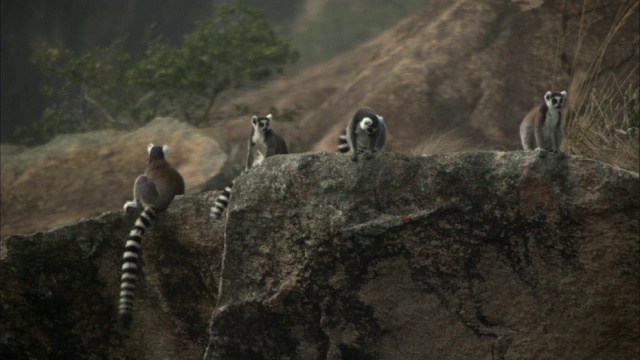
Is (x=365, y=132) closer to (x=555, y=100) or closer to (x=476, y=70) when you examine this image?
(x=555, y=100)

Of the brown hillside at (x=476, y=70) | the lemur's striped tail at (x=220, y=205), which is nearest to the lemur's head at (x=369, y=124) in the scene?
the lemur's striped tail at (x=220, y=205)

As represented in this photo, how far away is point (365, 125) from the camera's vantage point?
247 inches

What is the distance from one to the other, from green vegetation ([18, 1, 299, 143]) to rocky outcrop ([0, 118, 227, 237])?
173 centimetres

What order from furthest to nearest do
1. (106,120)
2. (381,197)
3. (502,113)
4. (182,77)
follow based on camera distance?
(106,120), (182,77), (502,113), (381,197)

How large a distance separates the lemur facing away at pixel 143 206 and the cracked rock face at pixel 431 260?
83cm

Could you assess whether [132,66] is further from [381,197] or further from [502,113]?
[381,197]

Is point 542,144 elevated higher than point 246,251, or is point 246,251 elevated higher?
point 542,144

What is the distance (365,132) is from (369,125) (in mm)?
178

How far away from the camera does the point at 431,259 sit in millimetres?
5508

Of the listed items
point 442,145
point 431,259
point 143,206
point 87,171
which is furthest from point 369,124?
point 87,171

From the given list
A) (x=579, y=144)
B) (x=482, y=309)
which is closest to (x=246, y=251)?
(x=482, y=309)

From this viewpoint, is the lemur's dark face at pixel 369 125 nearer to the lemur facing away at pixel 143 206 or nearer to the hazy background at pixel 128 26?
the lemur facing away at pixel 143 206

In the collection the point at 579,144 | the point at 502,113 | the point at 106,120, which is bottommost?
the point at 106,120

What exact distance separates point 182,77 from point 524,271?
383 inches
